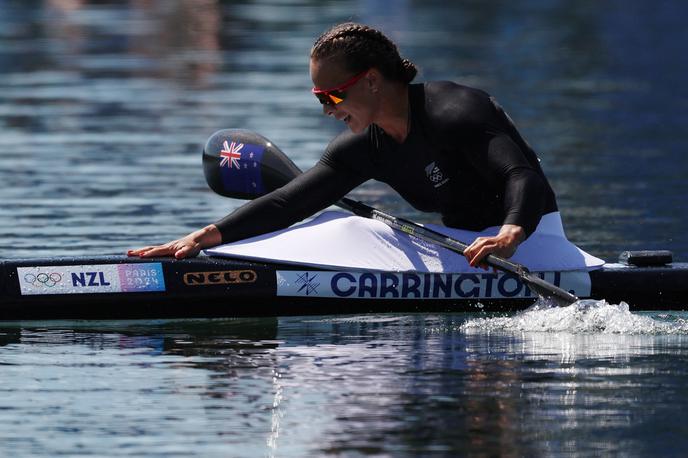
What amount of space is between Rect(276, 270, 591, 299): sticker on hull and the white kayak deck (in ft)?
0.14

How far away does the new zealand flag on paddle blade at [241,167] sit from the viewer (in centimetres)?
1095

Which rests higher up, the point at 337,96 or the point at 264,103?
the point at 264,103

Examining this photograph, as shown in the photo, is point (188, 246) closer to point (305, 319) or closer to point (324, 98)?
point (305, 319)

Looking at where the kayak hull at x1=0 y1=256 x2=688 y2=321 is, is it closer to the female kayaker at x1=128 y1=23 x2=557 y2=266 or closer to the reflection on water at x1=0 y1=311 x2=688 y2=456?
the reflection on water at x1=0 y1=311 x2=688 y2=456

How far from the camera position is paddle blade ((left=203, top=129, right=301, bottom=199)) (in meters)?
10.9

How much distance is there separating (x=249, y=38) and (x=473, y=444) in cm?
2779

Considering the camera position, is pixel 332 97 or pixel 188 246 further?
pixel 188 246

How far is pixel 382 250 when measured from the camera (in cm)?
1000

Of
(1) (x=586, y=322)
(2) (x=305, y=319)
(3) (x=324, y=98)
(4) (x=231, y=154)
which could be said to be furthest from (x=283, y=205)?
(1) (x=586, y=322)

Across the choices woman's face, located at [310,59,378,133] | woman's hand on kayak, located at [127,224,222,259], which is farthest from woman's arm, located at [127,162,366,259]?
woman's face, located at [310,59,378,133]

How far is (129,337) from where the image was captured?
9.51 m

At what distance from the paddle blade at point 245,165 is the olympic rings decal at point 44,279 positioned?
1.58m

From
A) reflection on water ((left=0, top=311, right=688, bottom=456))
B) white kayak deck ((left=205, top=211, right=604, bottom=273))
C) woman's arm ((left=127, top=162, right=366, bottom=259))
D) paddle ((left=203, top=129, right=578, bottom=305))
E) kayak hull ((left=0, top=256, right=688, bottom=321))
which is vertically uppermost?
paddle ((left=203, top=129, right=578, bottom=305))

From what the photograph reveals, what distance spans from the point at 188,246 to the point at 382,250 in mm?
1035
